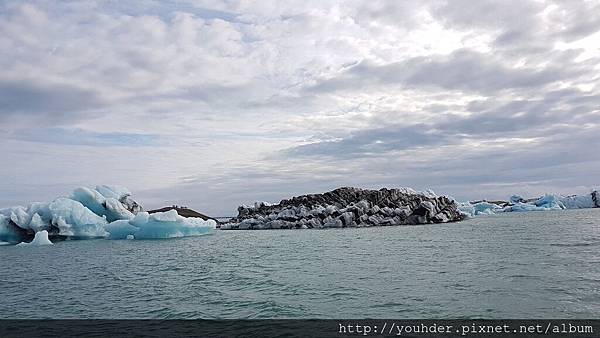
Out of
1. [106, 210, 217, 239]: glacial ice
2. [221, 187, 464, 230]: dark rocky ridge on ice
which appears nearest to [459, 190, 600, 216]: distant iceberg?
[221, 187, 464, 230]: dark rocky ridge on ice

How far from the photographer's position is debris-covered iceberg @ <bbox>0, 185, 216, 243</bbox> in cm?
4588

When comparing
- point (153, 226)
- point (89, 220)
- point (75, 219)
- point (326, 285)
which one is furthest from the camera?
point (153, 226)

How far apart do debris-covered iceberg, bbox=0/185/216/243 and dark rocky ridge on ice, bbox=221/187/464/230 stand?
27286mm

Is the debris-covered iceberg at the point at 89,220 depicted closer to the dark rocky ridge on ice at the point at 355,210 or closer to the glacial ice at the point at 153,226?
the glacial ice at the point at 153,226

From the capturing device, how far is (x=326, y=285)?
18312mm

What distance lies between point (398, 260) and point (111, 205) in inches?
1389

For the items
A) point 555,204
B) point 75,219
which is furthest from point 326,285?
point 555,204

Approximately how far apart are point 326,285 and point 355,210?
58.2 m

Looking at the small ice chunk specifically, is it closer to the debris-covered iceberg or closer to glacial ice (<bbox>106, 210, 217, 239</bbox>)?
the debris-covered iceberg

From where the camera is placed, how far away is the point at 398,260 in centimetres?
2567

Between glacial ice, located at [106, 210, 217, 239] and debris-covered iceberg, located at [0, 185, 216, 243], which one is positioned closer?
debris-covered iceberg, located at [0, 185, 216, 243]

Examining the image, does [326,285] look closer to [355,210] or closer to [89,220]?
[89,220]

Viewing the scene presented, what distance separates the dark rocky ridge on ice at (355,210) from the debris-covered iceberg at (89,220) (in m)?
27.3

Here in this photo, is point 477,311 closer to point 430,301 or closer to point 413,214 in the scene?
point 430,301
